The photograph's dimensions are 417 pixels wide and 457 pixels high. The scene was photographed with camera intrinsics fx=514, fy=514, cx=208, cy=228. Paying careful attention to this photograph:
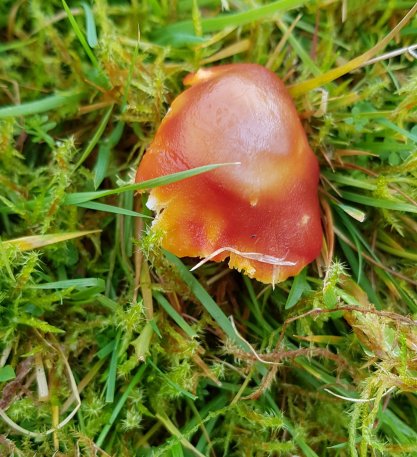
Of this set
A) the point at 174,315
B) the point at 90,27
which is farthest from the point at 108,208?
the point at 90,27

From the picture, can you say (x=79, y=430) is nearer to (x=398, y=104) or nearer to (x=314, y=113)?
(x=314, y=113)

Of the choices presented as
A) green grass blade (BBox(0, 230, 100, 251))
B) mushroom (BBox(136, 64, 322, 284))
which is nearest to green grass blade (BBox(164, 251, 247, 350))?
mushroom (BBox(136, 64, 322, 284))

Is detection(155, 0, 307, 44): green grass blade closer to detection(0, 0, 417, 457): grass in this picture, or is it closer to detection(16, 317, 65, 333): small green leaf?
detection(0, 0, 417, 457): grass

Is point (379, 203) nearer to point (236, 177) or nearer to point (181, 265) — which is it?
point (236, 177)

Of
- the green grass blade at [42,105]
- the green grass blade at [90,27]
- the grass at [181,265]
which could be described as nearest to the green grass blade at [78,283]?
the grass at [181,265]

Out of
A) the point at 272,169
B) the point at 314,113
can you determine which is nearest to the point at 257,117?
the point at 272,169

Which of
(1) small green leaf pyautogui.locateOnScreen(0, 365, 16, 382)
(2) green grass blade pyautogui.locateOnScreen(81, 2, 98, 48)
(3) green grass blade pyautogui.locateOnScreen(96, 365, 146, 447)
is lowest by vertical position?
(3) green grass blade pyautogui.locateOnScreen(96, 365, 146, 447)
